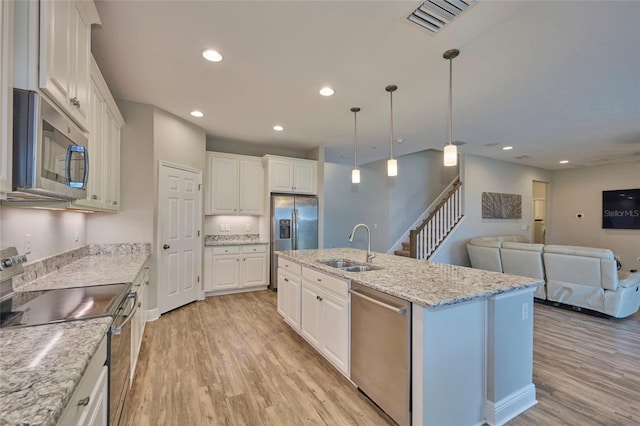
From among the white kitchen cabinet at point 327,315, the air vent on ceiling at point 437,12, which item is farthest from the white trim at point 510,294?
the air vent on ceiling at point 437,12

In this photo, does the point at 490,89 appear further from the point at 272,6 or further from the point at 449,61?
the point at 272,6

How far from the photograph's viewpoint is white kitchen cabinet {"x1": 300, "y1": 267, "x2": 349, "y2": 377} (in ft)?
7.55

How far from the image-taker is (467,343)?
179 cm

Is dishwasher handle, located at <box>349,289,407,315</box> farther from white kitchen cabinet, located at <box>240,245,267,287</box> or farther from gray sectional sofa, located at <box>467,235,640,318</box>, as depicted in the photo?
gray sectional sofa, located at <box>467,235,640,318</box>

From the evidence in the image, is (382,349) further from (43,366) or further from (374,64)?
(374,64)

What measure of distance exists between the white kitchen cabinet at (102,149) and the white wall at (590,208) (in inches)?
406

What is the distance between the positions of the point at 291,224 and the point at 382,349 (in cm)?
356

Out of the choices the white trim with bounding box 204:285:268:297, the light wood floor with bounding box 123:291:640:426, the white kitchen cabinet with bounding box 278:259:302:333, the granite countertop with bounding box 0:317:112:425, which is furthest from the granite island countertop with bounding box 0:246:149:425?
the white trim with bounding box 204:285:268:297

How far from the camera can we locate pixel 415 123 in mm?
4227

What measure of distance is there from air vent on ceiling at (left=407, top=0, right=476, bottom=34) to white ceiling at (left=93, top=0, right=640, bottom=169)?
0.22 ft

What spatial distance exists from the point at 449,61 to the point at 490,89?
91 centimetres

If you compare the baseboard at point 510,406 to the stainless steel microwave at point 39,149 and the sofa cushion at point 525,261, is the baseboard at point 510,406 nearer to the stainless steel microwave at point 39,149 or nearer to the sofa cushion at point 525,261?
the stainless steel microwave at point 39,149

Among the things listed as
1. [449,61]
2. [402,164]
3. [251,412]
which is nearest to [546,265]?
[449,61]

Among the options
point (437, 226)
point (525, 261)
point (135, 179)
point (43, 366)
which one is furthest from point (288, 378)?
point (437, 226)
